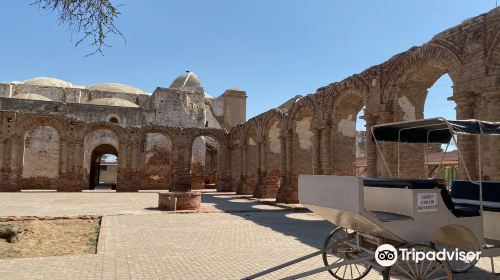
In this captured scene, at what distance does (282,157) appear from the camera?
19031 millimetres

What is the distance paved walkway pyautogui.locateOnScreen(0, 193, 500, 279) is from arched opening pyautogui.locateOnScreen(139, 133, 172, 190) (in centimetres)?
1632

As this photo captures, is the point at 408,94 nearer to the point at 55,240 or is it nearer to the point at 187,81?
the point at 55,240

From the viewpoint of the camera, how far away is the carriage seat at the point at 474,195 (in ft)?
18.6

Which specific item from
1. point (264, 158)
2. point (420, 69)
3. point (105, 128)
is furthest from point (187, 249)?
point (105, 128)

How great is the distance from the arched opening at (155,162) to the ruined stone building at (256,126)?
3.2 inches

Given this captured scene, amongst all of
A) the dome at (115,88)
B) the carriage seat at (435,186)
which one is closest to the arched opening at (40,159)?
the dome at (115,88)

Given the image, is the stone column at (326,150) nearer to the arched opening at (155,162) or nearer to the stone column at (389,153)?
the stone column at (389,153)

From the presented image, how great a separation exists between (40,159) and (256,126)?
1743 cm

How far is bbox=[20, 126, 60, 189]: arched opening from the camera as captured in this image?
27.9 meters

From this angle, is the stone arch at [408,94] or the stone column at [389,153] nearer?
the stone arch at [408,94]

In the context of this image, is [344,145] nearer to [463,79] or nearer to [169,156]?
[463,79]

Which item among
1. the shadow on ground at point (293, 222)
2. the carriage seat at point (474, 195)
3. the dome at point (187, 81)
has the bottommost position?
the shadow on ground at point (293, 222)

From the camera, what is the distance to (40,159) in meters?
28.6

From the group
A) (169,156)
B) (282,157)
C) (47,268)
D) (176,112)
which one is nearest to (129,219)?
(47,268)
